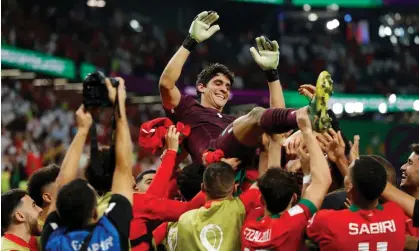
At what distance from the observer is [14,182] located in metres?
15.6

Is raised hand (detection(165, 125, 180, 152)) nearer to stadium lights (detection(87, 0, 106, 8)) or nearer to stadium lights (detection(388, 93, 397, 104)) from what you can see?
stadium lights (detection(87, 0, 106, 8))

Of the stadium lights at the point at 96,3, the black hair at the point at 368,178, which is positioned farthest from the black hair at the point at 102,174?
the stadium lights at the point at 96,3

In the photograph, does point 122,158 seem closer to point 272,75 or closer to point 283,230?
point 283,230

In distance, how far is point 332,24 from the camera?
30.9 metres

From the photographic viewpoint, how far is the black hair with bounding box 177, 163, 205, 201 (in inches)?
229

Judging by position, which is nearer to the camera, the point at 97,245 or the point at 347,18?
the point at 97,245

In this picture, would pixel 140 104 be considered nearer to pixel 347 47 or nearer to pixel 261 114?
pixel 347 47

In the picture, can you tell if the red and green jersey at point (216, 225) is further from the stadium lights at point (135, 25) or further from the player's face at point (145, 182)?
the stadium lights at point (135, 25)

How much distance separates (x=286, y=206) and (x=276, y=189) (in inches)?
6.3

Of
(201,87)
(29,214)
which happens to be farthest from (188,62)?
(29,214)

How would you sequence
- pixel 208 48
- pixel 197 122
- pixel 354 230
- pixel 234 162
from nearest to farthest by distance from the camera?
pixel 354 230 < pixel 234 162 < pixel 197 122 < pixel 208 48

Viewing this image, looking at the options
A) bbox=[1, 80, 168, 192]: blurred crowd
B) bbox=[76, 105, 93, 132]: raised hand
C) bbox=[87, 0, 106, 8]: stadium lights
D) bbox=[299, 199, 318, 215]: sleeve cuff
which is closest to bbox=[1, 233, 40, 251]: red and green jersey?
bbox=[76, 105, 93, 132]: raised hand

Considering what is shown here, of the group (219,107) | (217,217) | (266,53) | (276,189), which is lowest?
(217,217)

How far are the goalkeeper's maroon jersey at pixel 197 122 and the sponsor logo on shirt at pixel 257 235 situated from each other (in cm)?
174
